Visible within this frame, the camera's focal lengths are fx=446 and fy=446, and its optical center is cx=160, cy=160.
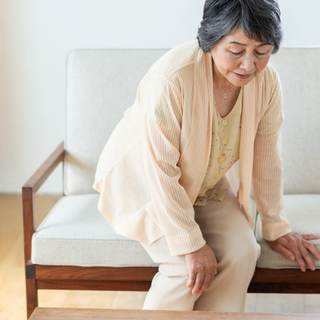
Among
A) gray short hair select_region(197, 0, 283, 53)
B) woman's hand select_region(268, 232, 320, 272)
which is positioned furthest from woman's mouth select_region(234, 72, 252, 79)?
woman's hand select_region(268, 232, 320, 272)

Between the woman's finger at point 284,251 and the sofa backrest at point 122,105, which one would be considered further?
the sofa backrest at point 122,105

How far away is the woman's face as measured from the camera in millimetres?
1131

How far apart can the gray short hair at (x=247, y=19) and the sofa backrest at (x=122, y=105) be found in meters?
0.79

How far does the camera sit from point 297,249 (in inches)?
59.3

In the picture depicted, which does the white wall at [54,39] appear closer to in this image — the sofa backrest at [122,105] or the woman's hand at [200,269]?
the sofa backrest at [122,105]

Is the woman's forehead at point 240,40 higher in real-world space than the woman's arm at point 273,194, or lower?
higher

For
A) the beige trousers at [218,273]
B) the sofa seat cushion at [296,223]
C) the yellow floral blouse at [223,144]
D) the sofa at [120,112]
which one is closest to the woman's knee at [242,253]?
the beige trousers at [218,273]

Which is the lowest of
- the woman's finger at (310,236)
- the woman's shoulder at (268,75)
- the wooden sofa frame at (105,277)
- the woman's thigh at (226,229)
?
the wooden sofa frame at (105,277)

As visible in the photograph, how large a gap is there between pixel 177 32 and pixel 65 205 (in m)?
1.27

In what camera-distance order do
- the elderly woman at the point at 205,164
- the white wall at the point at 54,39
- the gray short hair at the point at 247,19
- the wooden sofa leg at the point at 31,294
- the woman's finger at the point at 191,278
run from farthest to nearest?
the white wall at the point at 54,39
the wooden sofa leg at the point at 31,294
the woman's finger at the point at 191,278
the elderly woman at the point at 205,164
the gray short hair at the point at 247,19

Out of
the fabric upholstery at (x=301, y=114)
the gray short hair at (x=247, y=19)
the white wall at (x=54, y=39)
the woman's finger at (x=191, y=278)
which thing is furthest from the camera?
the white wall at (x=54, y=39)

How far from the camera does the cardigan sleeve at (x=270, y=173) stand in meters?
1.45

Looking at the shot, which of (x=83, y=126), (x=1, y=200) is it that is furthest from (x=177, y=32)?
(x=1, y=200)

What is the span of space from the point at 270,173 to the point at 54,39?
1660mm
